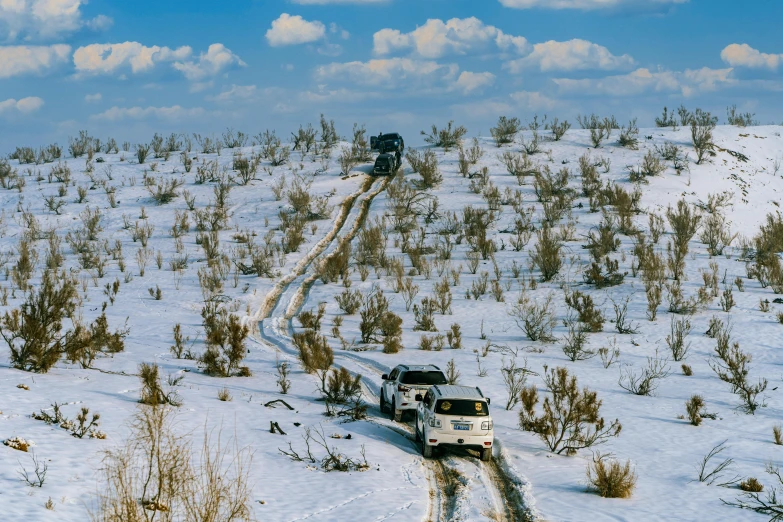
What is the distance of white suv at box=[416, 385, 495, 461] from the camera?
13055 millimetres

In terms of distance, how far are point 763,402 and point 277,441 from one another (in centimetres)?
1241

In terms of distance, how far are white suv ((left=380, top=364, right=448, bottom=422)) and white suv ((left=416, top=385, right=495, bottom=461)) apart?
207 cm

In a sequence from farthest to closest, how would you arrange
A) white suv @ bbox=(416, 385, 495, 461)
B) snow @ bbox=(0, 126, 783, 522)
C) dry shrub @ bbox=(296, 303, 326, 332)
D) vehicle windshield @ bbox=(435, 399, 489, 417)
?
dry shrub @ bbox=(296, 303, 326, 332) < vehicle windshield @ bbox=(435, 399, 489, 417) < white suv @ bbox=(416, 385, 495, 461) < snow @ bbox=(0, 126, 783, 522)

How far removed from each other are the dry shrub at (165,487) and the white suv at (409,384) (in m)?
4.32

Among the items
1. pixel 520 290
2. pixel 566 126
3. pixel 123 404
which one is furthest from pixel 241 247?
pixel 566 126

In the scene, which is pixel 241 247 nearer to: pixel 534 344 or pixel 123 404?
pixel 534 344

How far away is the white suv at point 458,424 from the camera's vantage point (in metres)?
13.1

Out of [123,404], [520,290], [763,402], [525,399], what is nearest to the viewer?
[123,404]

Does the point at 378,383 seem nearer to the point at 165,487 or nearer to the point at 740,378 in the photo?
the point at 740,378

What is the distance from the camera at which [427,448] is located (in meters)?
13.2

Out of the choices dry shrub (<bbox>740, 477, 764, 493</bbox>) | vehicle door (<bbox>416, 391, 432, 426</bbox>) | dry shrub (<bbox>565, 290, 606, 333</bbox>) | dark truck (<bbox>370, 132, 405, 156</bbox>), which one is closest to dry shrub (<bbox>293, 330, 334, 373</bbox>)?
vehicle door (<bbox>416, 391, 432, 426</bbox>)

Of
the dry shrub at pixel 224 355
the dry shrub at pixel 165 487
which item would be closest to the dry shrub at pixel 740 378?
the dry shrub at pixel 165 487

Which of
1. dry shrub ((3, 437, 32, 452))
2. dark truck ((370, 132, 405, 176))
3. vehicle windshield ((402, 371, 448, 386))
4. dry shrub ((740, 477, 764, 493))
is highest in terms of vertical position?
dark truck ((370, 132, 405, 176))

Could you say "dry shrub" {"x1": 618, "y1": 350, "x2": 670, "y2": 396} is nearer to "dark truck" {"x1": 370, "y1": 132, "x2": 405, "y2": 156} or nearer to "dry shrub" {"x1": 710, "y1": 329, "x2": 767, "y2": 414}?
"dry shrub" {"x1": 710, "y1": 329, "x2": 767, "y2": 414}
